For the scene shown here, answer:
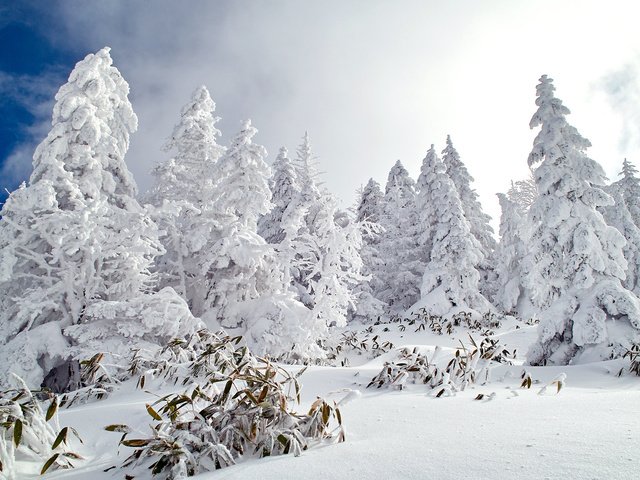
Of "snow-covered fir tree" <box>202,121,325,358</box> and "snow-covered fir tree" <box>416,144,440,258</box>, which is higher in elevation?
"snow-covered fir tree" <box>416,144,440,258</box>

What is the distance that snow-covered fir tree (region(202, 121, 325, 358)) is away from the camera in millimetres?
11984

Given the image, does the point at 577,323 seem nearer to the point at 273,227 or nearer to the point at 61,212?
the point at 61,212

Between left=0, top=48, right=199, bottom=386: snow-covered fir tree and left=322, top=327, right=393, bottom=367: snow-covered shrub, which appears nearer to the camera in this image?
left=0, top=48, right=199, bottom=386: snow-covered fir tree

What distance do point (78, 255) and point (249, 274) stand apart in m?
5.46

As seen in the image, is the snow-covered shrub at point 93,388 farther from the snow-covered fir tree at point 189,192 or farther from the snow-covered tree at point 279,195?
the snow-covered tree at point 279,195

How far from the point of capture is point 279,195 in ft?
91.9

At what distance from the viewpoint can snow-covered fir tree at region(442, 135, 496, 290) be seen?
29422 mm

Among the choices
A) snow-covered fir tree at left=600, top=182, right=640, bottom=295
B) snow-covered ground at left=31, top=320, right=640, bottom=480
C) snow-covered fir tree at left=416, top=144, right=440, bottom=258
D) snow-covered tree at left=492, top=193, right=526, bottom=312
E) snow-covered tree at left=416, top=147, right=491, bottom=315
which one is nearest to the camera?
snow-covered ground at left=31, top=320, right=640, bottom=480

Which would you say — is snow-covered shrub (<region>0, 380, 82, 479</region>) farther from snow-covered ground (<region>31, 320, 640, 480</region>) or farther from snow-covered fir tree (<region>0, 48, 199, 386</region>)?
snow-covered fir tree (<region>0, 48, 199, 386</region>)

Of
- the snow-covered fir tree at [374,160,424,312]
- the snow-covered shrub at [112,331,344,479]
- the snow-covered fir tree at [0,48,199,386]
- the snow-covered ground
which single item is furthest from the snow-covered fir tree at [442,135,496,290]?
the snow-covered shrub at [112,331,344,479]

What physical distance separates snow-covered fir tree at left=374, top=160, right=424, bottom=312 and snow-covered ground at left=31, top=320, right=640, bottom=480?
2267 centimetres

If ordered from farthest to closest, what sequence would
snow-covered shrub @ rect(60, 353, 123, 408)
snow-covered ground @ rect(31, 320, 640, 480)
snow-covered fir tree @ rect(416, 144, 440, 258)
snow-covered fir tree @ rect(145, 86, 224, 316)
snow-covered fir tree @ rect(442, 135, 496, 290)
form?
snow-covered fir tree @ rect(442, 135, 496, 290) < snow-covered fir tree @ rect(416, 144, 440, 258) < snow-covered fir tree @ rect(145, 86, 224, 316) < snow-covered shrub @ rect(60, 353, 123, 408) < snow-covered ground @ rect(31, 320, 640, 480)

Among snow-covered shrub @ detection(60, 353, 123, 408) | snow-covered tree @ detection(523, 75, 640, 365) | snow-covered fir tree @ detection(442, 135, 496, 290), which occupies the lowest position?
snow-covered shrub @ detection(60, 353, 123, 408)

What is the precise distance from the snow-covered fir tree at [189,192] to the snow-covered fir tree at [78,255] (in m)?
2.15
